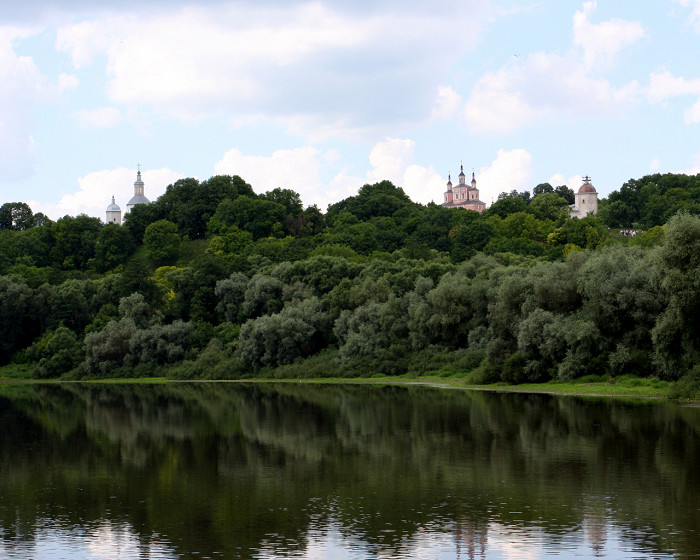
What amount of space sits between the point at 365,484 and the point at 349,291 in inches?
2330

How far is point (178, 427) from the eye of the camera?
1752 inches

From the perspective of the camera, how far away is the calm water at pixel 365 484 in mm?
20016

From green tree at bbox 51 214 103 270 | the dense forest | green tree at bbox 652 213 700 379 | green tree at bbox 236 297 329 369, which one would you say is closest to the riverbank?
the dense forest

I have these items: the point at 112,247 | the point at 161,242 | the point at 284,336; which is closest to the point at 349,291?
the point at 284,336

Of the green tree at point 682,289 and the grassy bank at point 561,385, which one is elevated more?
the green tree at point 682,289

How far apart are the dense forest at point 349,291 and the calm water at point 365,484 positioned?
8802 mm

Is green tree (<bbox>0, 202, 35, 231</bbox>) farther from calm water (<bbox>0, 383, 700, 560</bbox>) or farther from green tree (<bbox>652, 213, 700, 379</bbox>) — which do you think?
green tree (<bbox>652, 213, 700, 379</bbox>)

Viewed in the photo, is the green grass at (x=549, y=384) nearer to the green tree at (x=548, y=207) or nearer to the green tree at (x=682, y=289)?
the green tree at (x=682, y=289)

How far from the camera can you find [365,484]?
2678 centimetres

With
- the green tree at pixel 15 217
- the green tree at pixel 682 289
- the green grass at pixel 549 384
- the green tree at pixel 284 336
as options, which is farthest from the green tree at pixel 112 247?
the green tree at pixel 682 289

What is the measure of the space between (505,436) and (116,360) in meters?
63.3

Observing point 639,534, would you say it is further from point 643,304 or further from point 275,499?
point 643,304

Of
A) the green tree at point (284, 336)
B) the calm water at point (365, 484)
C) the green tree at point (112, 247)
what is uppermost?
the green tree at point (112, 247)

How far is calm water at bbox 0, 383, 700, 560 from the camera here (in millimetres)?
20016
